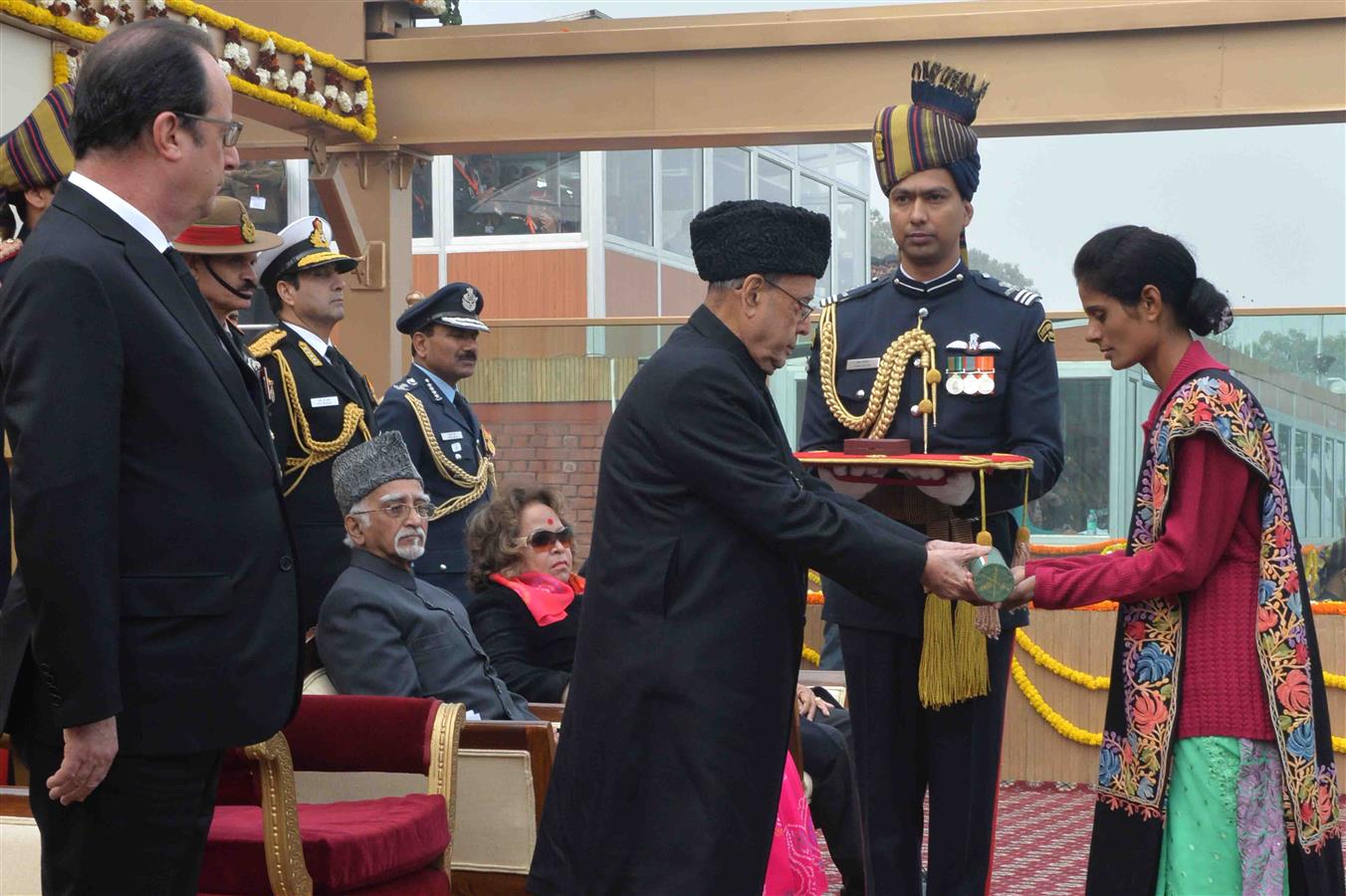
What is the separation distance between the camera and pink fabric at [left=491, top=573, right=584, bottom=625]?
15.8 ft

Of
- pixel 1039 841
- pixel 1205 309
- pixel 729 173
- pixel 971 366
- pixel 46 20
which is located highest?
pixel 729 173

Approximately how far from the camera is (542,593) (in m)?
4.82

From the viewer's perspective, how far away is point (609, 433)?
2979 mm

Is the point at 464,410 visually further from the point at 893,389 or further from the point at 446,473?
the point at 893,389

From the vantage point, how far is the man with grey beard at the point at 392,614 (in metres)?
Answer: 4.23

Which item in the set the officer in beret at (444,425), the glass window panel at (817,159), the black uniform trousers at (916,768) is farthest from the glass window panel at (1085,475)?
the glass window panel at (817,159)

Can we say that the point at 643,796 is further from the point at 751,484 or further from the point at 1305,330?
the point at 1305,330

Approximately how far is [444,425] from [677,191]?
470 inches

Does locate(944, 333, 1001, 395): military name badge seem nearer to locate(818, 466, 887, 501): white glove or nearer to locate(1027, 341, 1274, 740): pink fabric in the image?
locate(818, 466, 887, 501): white glove

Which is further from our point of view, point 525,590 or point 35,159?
point 525,590

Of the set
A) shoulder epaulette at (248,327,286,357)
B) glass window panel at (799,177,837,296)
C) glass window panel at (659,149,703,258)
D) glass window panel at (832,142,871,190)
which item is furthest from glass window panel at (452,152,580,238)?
shoulder epaulette at (248,327,286,357)

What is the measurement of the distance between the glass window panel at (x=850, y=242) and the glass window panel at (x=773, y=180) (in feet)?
4.89

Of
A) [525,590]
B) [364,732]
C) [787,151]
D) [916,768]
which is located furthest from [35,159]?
[787,151]

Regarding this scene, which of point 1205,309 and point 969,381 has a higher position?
point 1205,309
